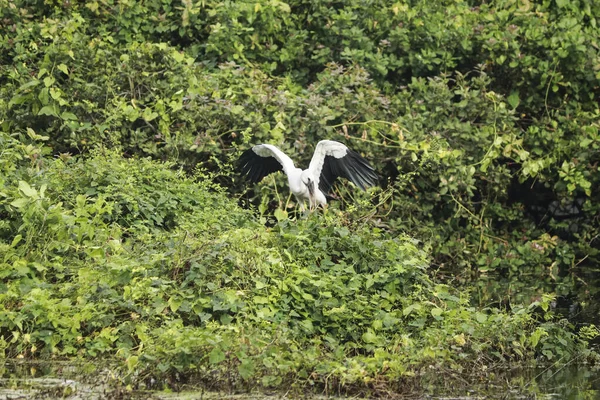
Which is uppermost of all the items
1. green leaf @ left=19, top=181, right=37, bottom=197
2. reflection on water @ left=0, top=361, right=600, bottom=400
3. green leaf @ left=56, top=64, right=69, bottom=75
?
green leaf @ left=56, top=64, right=69, bottom=75

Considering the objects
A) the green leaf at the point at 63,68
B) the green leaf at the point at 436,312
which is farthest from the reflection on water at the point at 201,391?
the green leaf at the point at 63,68

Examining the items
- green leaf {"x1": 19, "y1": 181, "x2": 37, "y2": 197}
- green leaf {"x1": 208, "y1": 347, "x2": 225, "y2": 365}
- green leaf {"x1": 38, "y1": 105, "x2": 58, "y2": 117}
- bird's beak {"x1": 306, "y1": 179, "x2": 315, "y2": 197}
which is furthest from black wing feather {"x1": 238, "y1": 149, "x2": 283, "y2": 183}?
green leaf {"x1": 208, "y1": 347, "x2": 225, "y2": 365}

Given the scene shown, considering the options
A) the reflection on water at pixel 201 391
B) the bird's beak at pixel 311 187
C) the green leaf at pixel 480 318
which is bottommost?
the reflection on water at pixel 201 391

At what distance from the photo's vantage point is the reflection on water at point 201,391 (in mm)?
5047

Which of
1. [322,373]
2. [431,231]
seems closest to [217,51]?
[431,231]

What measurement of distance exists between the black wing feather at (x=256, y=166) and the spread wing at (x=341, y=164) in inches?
18.4

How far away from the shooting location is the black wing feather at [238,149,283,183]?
8203 millimetres

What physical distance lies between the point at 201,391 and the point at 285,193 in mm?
3877

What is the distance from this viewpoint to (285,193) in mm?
8906

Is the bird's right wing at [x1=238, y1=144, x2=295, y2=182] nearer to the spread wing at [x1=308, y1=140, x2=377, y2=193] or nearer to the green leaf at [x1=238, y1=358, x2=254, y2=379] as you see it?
the spread wing at [x1=308, y1=140, x2=377, y2=193]

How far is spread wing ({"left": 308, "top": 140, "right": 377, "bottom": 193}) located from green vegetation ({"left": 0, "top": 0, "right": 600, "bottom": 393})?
0.22 meters

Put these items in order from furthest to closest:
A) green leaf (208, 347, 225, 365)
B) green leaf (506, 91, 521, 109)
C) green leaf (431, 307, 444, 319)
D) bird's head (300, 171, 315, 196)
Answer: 1. green leaf (506, 91, 521, 109)
2. bird's head (300, 171, 315, 196)
3. green leaf (431, 307, 444, 319)
4. green leaf (208, 347, 225, 365)

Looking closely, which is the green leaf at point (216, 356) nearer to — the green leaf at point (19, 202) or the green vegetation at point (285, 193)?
the green vegetation at point (285, 193)

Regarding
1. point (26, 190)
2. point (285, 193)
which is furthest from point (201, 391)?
point (285, 193)
